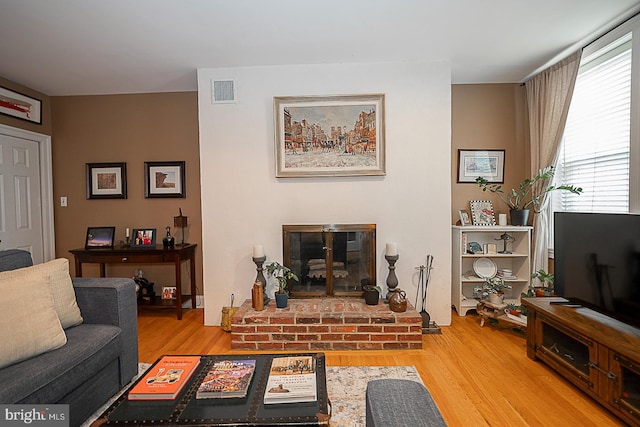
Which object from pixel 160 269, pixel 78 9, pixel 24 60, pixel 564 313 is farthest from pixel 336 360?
pixel 24 60

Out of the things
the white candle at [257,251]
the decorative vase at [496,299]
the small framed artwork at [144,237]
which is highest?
the small framed artwork at [144,237]

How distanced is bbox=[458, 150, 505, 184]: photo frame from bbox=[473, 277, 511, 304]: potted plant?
1.10m

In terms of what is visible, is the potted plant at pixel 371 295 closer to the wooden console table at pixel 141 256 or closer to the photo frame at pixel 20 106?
the wooden console table at pixel 141 256

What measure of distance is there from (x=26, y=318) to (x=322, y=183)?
231cm

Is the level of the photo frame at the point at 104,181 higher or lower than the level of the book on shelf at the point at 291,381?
higher

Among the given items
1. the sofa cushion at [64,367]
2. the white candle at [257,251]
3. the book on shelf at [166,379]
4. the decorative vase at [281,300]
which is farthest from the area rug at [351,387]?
the white candle at [257,251]

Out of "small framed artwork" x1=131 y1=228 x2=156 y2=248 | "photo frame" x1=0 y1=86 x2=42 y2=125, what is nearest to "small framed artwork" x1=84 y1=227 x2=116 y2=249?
"small framed artwork" x1=131 y1=228 x2=156 y2=248

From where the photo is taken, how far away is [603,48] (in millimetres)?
2596

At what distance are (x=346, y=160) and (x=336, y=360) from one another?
1.77 meters

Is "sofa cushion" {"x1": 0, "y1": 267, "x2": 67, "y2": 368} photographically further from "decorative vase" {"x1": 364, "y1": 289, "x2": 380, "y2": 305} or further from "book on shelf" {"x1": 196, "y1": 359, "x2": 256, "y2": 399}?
"decorative vase" {"x1": 364, "y1": 289, "x2": 380, "y2": 305}

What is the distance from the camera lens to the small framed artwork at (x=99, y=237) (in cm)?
367

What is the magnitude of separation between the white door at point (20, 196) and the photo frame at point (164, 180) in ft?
3.96

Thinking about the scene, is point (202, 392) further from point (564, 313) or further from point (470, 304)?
point (470, 304)

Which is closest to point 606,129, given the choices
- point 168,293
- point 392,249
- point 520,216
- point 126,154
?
point 520,216
